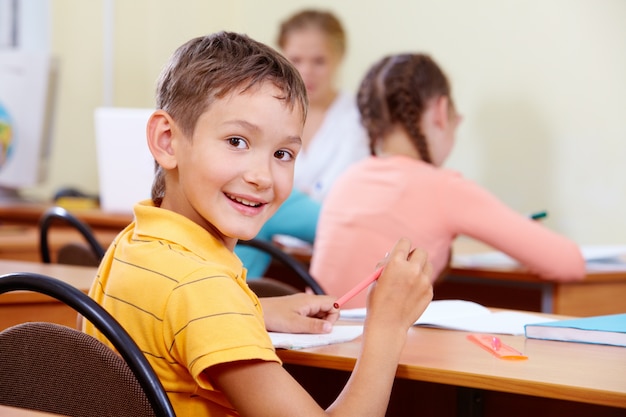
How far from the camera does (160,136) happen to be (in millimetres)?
1298

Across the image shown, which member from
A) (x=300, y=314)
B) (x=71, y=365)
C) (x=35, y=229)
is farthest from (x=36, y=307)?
(x=35, y=229)

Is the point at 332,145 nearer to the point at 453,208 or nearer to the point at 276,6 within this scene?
the point at 276,6

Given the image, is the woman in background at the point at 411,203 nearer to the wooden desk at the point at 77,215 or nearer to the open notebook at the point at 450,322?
the open notebook at the point at 450,322

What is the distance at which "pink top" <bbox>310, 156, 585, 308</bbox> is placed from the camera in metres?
2.28

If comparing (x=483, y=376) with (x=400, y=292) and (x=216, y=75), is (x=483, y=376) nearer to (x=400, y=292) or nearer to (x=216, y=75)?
(x=400, y=292)

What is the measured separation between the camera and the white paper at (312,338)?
1.35 meters

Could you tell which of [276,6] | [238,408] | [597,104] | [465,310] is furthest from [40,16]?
[238,408]

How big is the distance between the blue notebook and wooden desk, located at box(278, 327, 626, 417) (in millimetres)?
18

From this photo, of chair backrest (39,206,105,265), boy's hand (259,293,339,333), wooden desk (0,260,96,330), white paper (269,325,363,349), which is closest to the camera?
white paper (269,325,363,349)

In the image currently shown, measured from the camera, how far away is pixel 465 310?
5.46 feet

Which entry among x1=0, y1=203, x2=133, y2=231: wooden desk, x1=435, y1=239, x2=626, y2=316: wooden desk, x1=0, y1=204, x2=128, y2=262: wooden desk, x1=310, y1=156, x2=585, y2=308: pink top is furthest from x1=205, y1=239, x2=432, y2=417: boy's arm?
x1=0, y1=203, x2=133, y2=231: wooden desk

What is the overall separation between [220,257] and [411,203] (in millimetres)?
1073

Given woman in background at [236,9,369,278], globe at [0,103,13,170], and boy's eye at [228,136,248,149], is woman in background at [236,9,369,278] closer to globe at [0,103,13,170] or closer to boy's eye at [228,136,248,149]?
globe at [0,103,13,170]

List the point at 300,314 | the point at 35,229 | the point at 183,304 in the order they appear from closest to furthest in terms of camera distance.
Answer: the point at 183,304 → the point at 300,314 → the point at 35,229
